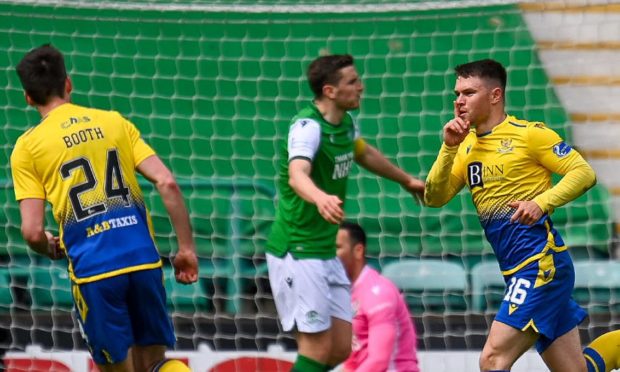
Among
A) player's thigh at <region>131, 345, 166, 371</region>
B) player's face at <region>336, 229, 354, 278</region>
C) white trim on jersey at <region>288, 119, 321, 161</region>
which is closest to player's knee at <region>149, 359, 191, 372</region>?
player's thigh at <region>131, 345, 166, 371</region>

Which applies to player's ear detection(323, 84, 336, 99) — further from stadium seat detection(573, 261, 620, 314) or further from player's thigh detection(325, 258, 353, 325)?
stadium seat detection(573, 261, 620, 314)

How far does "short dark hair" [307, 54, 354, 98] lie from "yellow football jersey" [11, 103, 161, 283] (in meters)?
1.29

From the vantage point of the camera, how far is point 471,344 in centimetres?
849

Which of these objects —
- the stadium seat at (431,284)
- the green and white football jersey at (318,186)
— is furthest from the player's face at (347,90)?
the stadium seat at (431,284)

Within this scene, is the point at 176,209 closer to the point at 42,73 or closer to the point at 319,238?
the point at 42,73

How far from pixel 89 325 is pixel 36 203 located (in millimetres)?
587

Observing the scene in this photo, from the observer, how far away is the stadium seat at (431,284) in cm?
900

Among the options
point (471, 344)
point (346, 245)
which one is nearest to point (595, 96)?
point (471, 344)

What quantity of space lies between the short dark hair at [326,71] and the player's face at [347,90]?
1.0 inches

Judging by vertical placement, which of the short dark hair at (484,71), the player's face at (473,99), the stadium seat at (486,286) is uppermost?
the short dark hair at (484,71)

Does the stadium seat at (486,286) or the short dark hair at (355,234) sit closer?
the short dark hair at (355,234)

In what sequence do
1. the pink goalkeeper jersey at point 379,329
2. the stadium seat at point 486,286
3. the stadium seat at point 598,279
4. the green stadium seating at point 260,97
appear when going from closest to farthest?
the pink goalkeeper jersey at point 379,329 → the stadium seat at point 598,279 → the stadium seat at point 486,286 → the green stadium seating at point 260,97

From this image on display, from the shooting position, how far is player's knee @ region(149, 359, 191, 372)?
19.2 feet

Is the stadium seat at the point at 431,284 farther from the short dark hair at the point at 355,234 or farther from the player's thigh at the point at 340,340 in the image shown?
the player's thigh at the point at 340,340
